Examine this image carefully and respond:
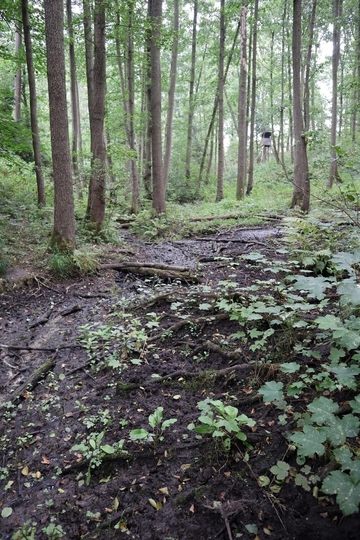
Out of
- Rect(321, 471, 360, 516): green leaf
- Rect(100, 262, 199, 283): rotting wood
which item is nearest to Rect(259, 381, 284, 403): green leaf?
Rect(321, 471, 360, 516): green leaf

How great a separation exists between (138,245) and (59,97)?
171 inches

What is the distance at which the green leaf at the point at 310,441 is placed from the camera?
1.89 meters

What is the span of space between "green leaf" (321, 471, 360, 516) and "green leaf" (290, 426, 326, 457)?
143mm

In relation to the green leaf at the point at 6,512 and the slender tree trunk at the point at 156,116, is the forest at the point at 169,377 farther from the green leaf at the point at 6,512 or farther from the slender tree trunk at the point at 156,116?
the slender tree trunk at the point at 156,116

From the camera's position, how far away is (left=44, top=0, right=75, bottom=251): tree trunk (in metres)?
6.42

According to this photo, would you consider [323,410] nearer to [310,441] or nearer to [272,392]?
[310,441]

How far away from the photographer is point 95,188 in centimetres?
927

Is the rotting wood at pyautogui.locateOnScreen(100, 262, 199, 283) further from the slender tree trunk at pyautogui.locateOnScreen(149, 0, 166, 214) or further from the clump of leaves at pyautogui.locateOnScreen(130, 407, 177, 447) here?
the slender tree trunk at pyautogui.locateOnScreen(149, 0, 166, 214)

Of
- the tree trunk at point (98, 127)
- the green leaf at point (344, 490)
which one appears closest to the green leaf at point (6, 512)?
the green leaf at point (344, 490)

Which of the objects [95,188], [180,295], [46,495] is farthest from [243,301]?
[95,188]

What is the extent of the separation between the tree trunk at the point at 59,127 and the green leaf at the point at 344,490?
6.42 metres

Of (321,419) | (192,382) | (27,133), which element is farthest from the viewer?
(27,133)

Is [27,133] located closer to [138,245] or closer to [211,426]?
[138,245]

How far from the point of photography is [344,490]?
1708mm
